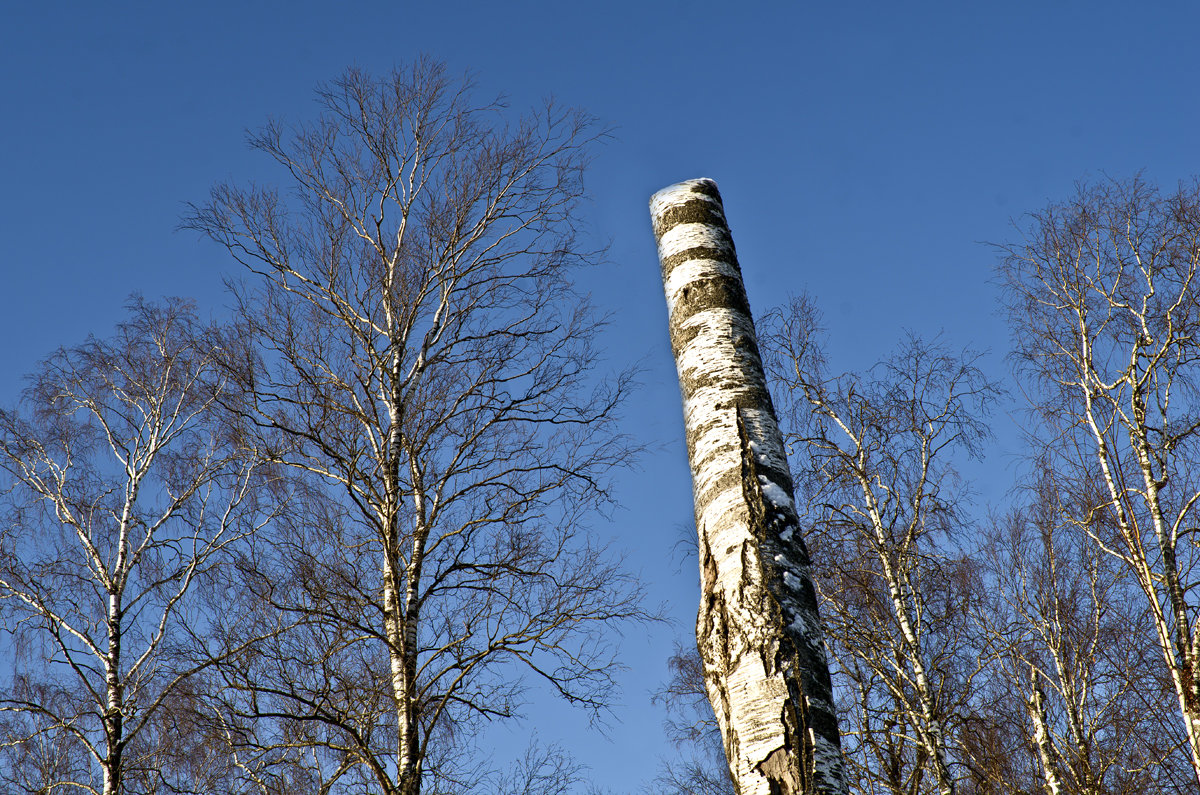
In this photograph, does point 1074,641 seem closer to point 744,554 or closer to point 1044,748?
point 1044,748

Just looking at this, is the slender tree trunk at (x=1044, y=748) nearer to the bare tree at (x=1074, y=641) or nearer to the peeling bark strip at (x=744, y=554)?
the bare tree at (x=1074, y=641)

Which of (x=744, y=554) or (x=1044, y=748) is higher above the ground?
(x=744, y=554)

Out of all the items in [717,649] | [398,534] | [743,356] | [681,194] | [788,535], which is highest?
[398,534]

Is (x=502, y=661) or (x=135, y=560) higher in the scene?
(x=135, y=560)

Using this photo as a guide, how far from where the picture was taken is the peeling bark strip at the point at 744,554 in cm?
187

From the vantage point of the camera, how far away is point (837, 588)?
30.5 ft

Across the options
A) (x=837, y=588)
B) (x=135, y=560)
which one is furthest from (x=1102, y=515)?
(x=135, y=560)

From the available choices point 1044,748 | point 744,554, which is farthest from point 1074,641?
point 744,554

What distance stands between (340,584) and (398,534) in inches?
22.4

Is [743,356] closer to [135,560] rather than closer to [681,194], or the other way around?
[681,194]

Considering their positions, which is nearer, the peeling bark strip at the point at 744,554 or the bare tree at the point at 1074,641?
the peeling bark strip at the point at 744,554

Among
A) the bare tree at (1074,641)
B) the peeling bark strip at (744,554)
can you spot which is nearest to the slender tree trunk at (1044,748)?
the bare tree at (1074,641)

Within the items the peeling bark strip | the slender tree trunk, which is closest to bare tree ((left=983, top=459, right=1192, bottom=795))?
the slender tree trunk

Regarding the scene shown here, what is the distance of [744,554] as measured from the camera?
2.07 metres
